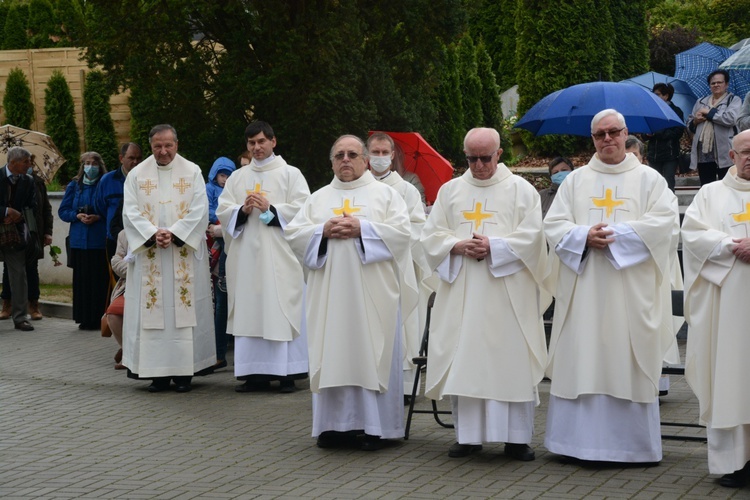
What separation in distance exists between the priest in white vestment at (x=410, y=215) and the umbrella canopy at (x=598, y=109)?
3254 millimetres

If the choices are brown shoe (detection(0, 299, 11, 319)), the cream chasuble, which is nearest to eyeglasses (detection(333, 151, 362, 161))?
the cream chasuble

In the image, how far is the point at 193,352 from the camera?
10.5 m

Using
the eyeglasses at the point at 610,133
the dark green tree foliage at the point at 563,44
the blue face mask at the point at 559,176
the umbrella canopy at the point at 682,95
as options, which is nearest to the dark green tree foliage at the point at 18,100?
the dark green tree foliage at the point at 563,44

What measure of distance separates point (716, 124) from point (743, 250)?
8513mm

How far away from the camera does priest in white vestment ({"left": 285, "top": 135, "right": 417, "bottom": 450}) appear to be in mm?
8000

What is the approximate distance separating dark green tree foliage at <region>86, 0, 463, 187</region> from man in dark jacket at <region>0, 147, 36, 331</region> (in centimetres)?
150

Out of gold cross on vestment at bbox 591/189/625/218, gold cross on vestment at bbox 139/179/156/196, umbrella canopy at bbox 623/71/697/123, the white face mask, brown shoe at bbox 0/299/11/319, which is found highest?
umbrella canopy at bbox 623/71/697/123

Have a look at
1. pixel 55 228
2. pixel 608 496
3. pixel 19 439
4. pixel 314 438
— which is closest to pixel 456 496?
pixel 608 496

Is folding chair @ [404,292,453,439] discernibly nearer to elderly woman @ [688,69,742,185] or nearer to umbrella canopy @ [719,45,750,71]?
elderly woman @ [688,69,742,185]

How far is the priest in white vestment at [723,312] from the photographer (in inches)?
270

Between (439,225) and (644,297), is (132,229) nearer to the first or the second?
(439,225)

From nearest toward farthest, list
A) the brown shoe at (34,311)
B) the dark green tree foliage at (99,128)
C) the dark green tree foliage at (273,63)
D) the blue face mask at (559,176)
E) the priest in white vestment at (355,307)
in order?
the priest in white vestment at (355,307) < the blue face mask at (559,176) < the dark green tree foliage at (273,63) < the brown shoe at (34,311) < the dark green tree foliage at (99,128)

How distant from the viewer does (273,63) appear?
13.9m

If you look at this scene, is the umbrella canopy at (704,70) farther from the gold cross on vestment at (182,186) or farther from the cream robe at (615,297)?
the cream robe at (615,297)
